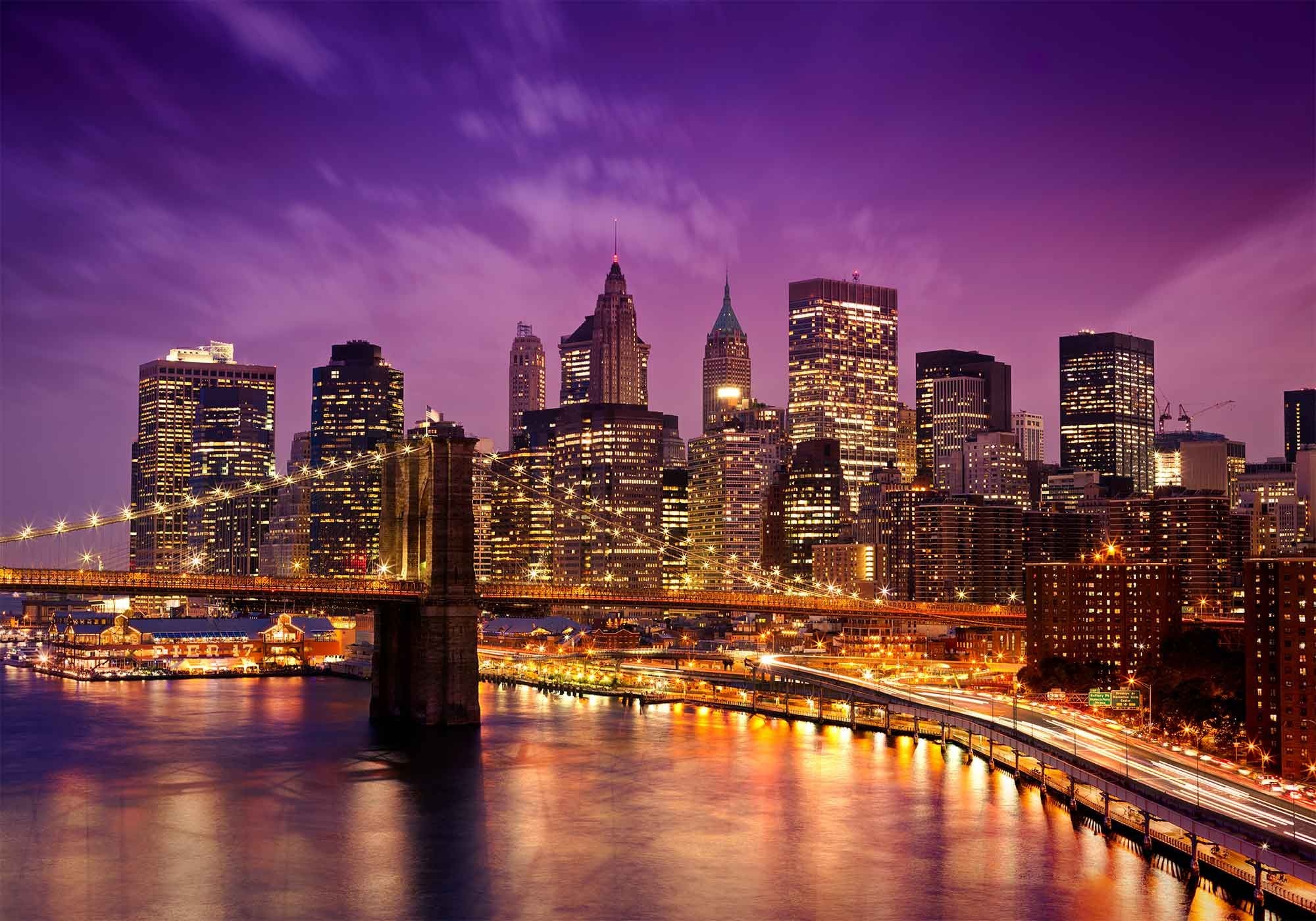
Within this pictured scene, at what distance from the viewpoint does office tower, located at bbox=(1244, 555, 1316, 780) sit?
181ft

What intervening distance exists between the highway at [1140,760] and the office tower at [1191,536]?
269 ft

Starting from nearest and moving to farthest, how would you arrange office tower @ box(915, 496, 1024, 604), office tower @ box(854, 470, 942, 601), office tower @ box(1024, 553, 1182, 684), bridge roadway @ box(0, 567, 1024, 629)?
bridge roadway @ box(0, 567, 1024, 629) < office tower @ box(1024, 553, 1182, 684) < office tower @ box(915, 496, 1024, 604) < office tower @ box(854, 470, 942, 601)

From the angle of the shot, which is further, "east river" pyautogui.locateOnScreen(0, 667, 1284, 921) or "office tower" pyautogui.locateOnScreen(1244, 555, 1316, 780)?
"office tower" pyautogui.locateOnScreen(1244, 555, 1316, 780)

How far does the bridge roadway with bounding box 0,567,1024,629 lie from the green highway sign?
19.8 meters

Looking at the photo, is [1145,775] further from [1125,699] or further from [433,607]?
[433,607]

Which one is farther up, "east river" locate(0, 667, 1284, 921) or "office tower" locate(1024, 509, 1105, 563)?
"office tower" locate(1024, 509, 1105, 563)

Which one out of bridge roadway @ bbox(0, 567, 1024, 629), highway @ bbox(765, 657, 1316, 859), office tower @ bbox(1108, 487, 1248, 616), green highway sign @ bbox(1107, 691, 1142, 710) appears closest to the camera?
highway @ bbox(765, 657, 1316, 859)

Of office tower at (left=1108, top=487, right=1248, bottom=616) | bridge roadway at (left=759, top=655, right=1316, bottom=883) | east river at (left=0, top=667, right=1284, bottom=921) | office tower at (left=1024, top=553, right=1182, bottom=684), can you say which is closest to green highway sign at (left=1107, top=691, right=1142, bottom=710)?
bridge roadway at (left=759, top=655, right=1316, bottom=883)

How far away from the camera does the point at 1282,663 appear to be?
2254 inches

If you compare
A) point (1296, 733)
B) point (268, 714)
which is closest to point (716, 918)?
point (1296, 733)

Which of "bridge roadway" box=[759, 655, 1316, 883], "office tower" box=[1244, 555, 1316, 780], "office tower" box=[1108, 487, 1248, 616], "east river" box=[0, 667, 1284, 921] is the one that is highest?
"office tower" box=[1108, 487, 1248, 616]

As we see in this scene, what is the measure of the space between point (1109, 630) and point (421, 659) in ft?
149

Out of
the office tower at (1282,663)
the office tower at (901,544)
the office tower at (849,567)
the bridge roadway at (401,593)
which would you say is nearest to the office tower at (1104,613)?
the bridge roadway at (401,593)

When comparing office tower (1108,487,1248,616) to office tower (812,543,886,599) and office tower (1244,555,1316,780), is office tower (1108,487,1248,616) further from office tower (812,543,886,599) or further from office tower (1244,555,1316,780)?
office tower (1244,555,1316,780)
